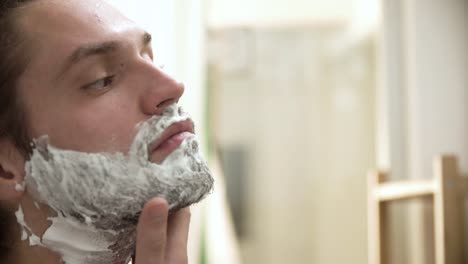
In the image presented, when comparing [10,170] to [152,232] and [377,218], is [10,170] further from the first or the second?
[377,218]

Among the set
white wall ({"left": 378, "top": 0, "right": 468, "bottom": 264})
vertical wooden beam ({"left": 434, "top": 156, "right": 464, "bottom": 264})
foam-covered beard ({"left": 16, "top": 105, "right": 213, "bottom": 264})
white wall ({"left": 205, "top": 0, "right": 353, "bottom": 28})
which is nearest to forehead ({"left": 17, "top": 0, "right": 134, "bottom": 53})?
foam-covered beard ({"left": 16, "top": 105, "right": 213, "bottom": 264})

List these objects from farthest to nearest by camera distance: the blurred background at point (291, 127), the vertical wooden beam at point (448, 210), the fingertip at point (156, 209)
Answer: the blurred background at point (291, 127)
the vertical wooden beam at point (448, 210)
the fingertip at point (156, 209)

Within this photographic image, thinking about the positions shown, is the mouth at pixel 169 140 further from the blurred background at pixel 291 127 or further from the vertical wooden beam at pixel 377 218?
the blurred background at pixel 291 127

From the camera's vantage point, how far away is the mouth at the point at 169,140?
21.1 inches

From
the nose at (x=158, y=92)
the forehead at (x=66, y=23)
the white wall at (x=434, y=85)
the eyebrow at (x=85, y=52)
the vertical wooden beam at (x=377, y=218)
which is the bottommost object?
the vertical wooden beam at (x=377, y=218)

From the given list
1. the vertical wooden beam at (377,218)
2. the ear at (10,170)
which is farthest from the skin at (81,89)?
the vertical wooden beam at (377,218)

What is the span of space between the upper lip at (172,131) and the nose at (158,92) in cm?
2

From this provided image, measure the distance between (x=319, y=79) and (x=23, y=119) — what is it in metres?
1.66

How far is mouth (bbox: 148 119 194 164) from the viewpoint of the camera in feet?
1.76

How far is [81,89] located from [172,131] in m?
0.11

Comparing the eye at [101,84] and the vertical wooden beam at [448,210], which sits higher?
the eye at [101,84]

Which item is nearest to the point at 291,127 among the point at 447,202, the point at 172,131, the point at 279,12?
the point at 279,12

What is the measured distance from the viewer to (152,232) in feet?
1.61

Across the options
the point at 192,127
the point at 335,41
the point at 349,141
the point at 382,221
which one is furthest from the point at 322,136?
the point at 192,127
